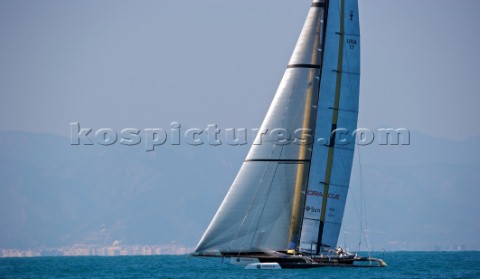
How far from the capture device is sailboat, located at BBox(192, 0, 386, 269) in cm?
5378

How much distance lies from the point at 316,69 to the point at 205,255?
421 inches

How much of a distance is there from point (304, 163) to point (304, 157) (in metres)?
A: 0.30

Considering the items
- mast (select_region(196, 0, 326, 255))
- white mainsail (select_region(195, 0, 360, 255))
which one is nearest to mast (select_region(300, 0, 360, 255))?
white mainsail (select_region(195, 0, 360, 255))

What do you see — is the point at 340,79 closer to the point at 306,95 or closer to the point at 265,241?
the point at 306,95

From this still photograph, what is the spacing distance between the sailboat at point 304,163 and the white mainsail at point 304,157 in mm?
49

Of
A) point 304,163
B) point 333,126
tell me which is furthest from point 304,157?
point 333,126

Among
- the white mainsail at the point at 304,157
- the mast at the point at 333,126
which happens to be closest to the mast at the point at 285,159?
the white mainsail at the point at 304,157

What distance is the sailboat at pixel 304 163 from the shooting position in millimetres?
53781

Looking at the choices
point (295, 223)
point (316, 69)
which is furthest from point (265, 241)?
point (316, 69)

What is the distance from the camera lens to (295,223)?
5481cm

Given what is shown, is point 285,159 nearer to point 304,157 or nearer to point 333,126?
point 304,157

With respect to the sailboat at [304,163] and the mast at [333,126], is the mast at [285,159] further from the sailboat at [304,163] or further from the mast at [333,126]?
the mast at [333,126]

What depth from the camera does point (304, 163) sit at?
180 ft

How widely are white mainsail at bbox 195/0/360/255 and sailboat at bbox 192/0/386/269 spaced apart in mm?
49
